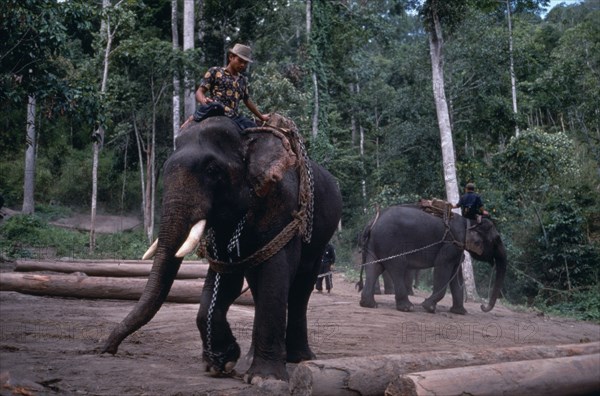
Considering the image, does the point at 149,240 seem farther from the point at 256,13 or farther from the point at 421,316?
the point at 421,316

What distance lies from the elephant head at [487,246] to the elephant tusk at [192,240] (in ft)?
34.5

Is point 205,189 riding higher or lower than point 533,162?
lower

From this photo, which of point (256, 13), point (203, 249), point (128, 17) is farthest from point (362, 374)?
point (256, 13)

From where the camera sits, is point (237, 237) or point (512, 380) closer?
point (512, 380)

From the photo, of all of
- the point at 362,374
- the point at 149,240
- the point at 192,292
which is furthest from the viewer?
the point at 149,240

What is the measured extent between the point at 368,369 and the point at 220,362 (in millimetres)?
1605

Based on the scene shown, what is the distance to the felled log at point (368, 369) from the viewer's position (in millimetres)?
5328

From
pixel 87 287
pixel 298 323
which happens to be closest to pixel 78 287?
pixel 87 287

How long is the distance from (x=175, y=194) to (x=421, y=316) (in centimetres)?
860

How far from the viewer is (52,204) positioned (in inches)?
1467

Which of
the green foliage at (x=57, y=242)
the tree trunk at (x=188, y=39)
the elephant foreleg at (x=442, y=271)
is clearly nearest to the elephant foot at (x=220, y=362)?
the elephant foreleg at (x=442, y=271)

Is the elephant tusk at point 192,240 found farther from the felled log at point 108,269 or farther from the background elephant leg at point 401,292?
the background elephant leg at point 401,292

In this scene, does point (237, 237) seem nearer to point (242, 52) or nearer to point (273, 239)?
point (273, 239)

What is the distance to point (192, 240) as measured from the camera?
230 inches
